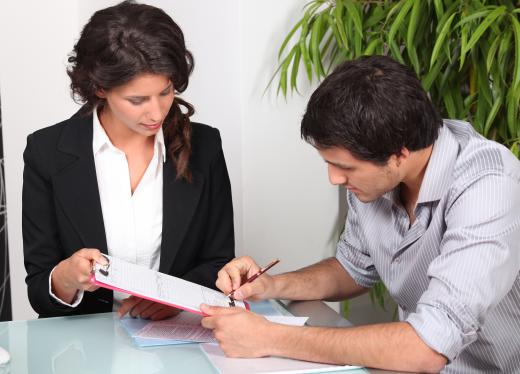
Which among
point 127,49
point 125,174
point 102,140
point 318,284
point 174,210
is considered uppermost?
point 127,49

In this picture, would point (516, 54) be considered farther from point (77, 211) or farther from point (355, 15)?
point (77, 211)

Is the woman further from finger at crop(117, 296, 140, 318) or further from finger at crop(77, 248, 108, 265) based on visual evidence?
finger at crop(77, 248, 108, 265)

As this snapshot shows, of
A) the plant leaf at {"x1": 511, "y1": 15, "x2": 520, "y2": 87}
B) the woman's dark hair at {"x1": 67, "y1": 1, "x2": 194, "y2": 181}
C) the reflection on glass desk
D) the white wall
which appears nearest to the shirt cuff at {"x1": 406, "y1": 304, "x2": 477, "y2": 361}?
the reflection on glass desk

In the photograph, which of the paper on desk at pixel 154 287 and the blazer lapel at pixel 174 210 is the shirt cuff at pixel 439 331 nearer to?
the paper on desk at pixel 154 287

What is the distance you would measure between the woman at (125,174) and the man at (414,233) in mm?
320

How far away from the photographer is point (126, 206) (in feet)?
7.54

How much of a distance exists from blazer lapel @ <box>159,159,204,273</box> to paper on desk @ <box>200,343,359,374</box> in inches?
22.8

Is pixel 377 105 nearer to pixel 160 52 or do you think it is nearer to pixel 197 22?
pixel 160 52

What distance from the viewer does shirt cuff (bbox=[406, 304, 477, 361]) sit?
1.62 meters

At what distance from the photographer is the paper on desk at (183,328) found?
6.15 ft

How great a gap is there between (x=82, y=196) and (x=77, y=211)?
0.04 metres

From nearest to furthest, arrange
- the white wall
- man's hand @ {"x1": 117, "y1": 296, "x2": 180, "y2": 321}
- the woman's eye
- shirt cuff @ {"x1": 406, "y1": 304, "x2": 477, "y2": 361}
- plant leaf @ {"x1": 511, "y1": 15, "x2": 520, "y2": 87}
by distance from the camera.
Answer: shirt cuff @ {"x1": 406, "y1": 304, "x2": 477, "y2": 361} → man's hand @ {"x1": 117, "y1": 296, "x2": 180, "y2": 321} → the woman's eye → plant leaf @ {"x1": 511, "y1": 15, "x2": 520, "y2": 87} → the white wall

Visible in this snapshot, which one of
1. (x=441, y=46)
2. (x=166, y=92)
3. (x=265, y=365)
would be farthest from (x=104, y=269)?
(x=441, y=46)

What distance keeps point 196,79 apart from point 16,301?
1.30 m
